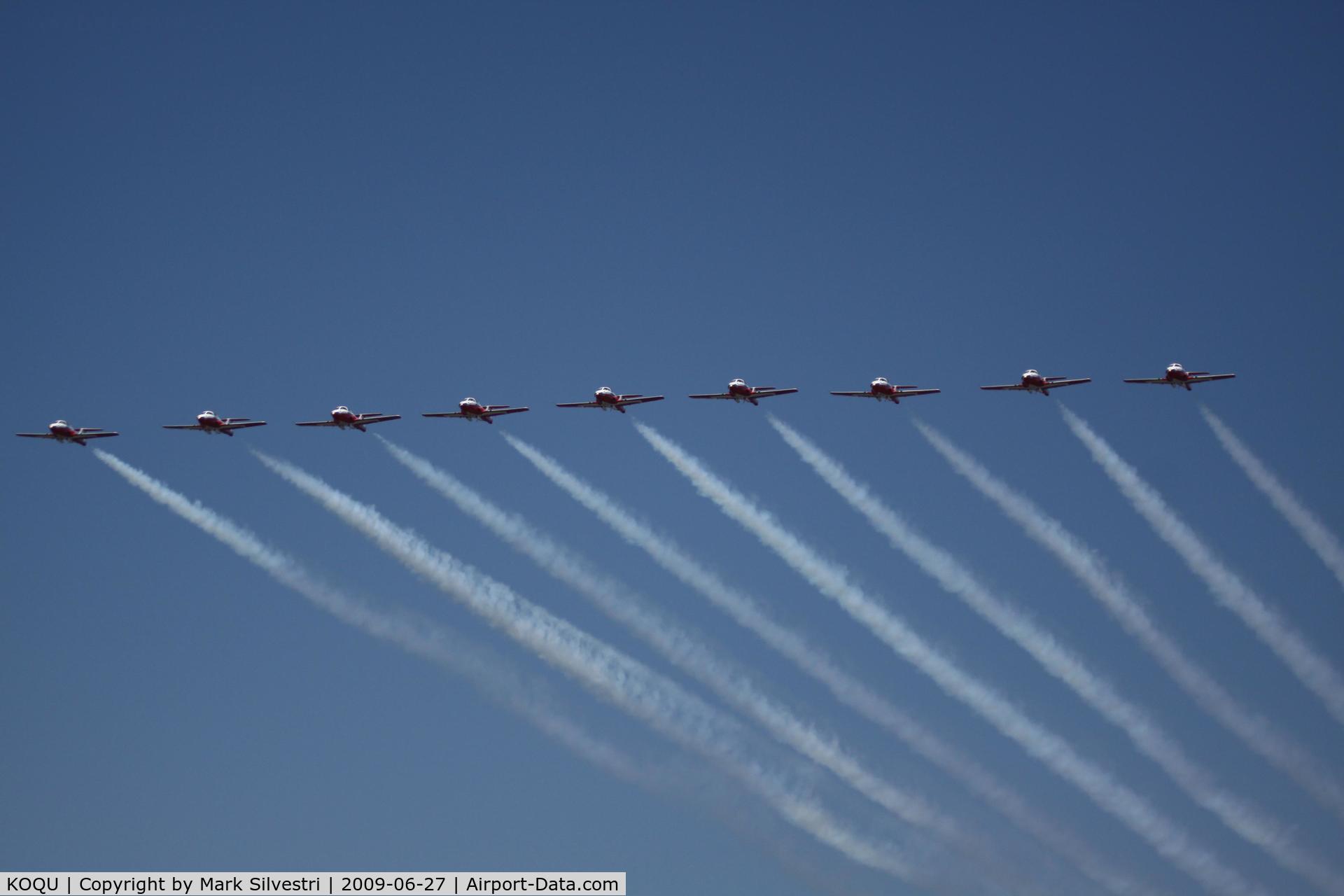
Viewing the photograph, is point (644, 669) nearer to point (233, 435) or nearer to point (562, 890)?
point (562, 890)

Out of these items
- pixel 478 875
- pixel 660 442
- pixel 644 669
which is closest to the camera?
pixel 478 875

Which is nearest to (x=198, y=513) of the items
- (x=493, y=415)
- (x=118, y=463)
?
(x=118, y=463)

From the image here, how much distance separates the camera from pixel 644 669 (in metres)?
133

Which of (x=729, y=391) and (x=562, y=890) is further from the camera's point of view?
(x=729, y=391)

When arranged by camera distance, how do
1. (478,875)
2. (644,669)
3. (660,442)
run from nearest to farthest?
1. (478,875)
2. (644,669)
3. (660,442)

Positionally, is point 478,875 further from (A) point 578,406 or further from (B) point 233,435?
(B) point 233,435

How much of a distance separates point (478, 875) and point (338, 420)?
119 ft

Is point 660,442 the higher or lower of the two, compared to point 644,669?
higher

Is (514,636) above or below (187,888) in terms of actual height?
above

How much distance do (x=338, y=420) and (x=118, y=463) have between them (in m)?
19.5

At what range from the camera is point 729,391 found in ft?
441

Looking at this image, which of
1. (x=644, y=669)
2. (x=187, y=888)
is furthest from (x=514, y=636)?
(x=187, y=888)

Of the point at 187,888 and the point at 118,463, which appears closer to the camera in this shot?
the point at 187,888

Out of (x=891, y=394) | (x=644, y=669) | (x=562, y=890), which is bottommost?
(x=562, y=890)
